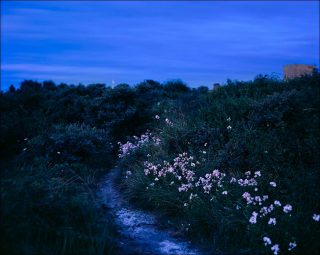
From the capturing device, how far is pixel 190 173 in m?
7.07

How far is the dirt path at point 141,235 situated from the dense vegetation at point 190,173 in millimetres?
256

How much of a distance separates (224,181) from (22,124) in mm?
6731

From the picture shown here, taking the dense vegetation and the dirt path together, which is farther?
the dirt path

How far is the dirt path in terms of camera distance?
18.1ft

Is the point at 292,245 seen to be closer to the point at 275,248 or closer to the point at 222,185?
the point at 275,248

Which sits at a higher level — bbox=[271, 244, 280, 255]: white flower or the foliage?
the foliage

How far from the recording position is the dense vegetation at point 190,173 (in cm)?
500

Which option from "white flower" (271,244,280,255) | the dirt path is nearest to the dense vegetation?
"white flower" (271,244,280,255)

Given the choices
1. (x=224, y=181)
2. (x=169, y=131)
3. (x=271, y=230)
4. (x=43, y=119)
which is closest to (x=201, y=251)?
(x=271, y=230)

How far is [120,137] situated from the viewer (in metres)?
12.2

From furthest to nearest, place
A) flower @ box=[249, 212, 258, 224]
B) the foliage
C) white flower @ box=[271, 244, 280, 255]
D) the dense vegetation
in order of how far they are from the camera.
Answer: the foliage → flower @ box=[249, 212, 258, 224] → the dense vegetation → white flower @ box=[271, 244, 280, 255]

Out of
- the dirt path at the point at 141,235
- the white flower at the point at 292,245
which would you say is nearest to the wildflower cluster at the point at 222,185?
the white flower at the point at 292,245

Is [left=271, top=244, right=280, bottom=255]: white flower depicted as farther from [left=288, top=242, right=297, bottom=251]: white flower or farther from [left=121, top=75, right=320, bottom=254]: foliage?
[left=288, top=242, right=297, bottom=251]: white flower

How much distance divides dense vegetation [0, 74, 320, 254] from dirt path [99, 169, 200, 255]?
0.84 feet
